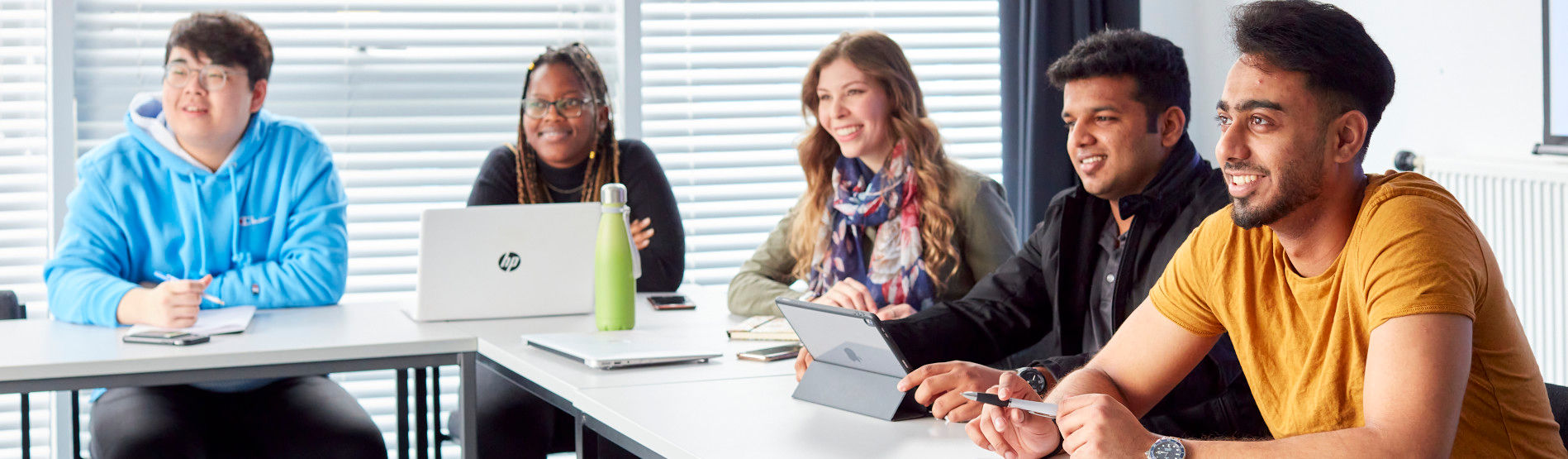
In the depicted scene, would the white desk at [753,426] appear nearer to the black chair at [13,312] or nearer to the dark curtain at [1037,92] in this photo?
the black chair at [13,312]

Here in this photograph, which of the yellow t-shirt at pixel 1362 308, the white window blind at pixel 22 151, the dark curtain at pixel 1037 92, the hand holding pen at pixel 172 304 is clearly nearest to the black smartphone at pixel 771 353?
the yellow t-shirt at pixel 1362 308

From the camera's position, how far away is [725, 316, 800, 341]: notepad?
2.18m

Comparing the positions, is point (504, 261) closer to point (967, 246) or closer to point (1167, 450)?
point (967, 246)

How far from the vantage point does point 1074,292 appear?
79.8 inches

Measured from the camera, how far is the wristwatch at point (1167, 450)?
1163mm

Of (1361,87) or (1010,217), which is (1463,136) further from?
(1361,87)

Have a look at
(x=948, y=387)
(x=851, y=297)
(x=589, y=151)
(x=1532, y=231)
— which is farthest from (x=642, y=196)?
(x=1532, y=231)

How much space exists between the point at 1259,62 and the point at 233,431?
2.00 m

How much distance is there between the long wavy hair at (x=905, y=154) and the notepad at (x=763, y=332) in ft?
1.48

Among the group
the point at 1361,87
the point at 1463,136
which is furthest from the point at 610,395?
the point at 1463,136

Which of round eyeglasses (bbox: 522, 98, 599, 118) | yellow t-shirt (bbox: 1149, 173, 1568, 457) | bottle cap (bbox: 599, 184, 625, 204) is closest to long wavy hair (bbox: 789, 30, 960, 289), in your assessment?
round eyeglasses (bbox: 522, 98, 599, 118)

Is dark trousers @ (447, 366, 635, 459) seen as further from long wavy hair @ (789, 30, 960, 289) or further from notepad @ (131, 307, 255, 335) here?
long wavy hair @ (789, 30, 960, 289)

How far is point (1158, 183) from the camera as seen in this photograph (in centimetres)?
186

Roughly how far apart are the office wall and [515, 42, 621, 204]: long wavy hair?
147 centimetres
